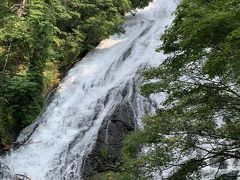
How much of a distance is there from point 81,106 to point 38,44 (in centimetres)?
383

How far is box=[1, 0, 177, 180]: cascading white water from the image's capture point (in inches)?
575

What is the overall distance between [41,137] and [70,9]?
9.21 m

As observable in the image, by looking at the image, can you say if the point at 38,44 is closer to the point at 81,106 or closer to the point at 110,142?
the point at 81,106

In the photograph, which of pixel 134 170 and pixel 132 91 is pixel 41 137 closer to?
pixel 132 91

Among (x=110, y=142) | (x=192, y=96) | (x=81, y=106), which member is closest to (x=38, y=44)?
(x=81, y=106)

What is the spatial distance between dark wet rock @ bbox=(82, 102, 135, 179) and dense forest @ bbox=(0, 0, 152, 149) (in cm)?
375

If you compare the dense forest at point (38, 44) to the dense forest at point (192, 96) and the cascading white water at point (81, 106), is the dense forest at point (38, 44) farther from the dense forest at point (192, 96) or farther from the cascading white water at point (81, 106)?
the dense forest at point (192, 96)

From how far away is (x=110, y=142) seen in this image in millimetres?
14641

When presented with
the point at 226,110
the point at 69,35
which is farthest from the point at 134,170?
the point at 69,35

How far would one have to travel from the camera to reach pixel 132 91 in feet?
55.4

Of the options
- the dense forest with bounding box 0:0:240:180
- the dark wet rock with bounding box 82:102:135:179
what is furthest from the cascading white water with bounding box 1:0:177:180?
the dense forest with bounding box 0:0:240:180

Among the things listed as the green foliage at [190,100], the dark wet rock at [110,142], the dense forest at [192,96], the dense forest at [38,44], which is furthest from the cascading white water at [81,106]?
the green foliage at [190,100]

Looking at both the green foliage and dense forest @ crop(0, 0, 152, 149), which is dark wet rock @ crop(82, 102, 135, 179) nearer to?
dense forest @ crop(0, 0, 152, 149)

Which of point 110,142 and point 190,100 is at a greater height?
point 190,100
